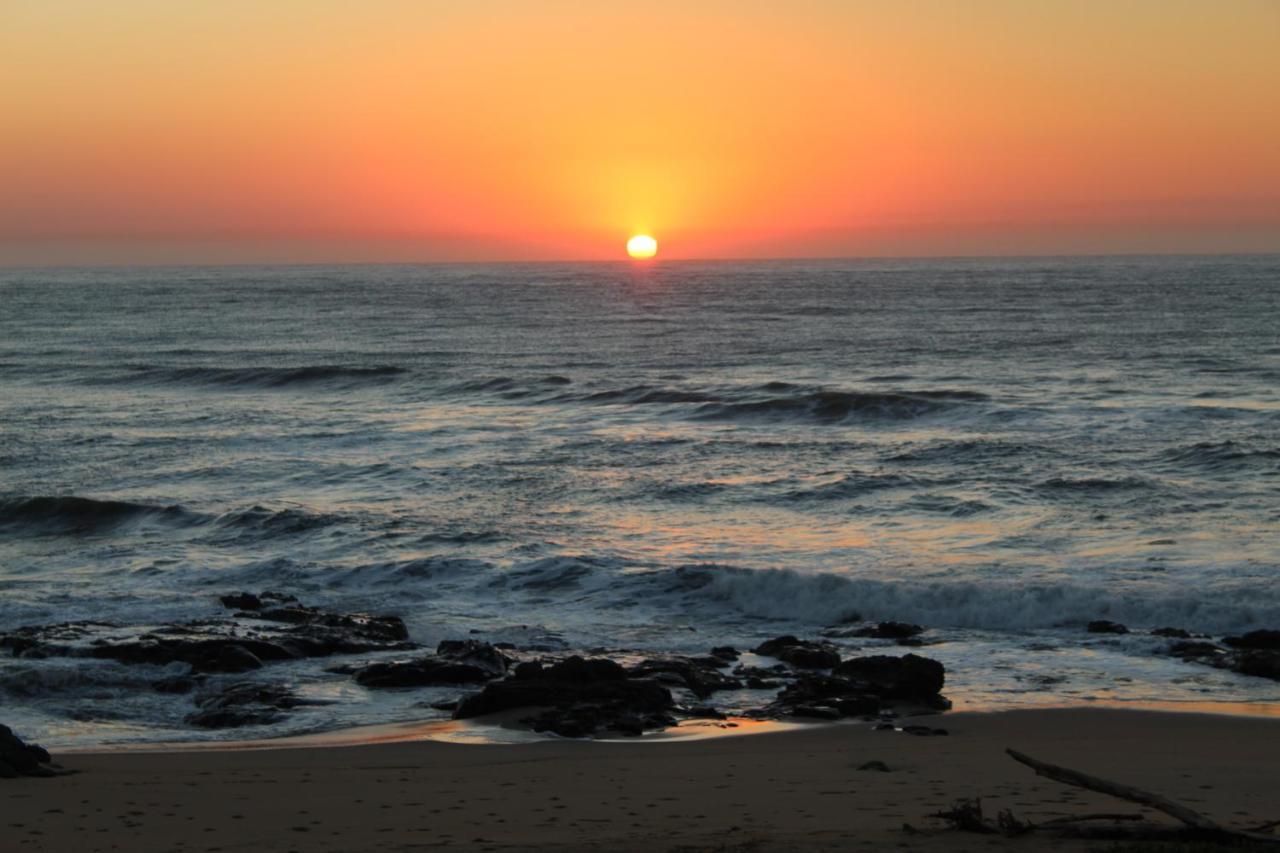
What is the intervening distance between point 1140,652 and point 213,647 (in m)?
10.9

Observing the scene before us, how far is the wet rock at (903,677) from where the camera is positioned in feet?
44.1

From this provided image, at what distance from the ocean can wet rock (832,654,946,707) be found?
55 centimetres

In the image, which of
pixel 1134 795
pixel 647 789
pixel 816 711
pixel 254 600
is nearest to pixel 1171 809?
pixel 1134 795

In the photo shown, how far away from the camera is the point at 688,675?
47.2 feet

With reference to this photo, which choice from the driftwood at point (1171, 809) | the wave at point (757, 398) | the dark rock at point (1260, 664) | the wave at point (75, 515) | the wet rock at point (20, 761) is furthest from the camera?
the wave at point (757, 398)

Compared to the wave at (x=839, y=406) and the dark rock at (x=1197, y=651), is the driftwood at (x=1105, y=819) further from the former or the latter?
the wave at (x=839, y=406)

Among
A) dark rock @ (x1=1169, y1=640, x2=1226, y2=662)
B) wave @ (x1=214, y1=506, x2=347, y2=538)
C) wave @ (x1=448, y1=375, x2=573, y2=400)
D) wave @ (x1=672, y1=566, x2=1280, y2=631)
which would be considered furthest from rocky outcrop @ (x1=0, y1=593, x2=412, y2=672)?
wave @ (x1=448, y1=375, x2=573, y2=400)

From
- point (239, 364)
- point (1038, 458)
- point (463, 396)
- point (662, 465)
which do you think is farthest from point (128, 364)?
point (1038, 458)

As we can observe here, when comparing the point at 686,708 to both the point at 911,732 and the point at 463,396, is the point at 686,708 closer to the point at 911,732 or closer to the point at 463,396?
the point at 911,732

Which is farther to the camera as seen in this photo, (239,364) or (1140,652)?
(239,364)

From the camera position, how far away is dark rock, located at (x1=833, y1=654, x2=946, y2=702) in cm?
1345

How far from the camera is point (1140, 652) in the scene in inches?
622

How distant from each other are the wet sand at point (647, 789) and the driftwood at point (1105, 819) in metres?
0.20

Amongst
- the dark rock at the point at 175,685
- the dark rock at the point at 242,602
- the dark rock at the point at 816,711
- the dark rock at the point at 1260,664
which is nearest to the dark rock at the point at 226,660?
the dark rock at the point at 175,685
